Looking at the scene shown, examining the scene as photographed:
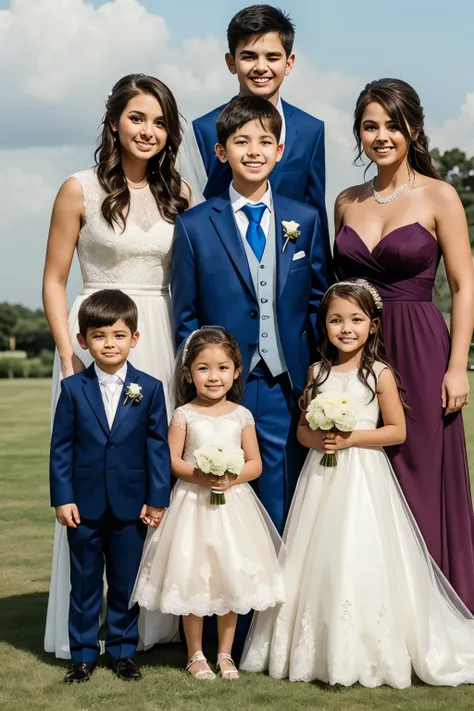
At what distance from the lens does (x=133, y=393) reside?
18.6 feet

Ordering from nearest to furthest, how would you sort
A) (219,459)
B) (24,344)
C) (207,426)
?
1. (219,459)
2. (207,426)
3. (24,344)

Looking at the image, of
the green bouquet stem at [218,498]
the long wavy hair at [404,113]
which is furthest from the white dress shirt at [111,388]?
the long wavy hair at [404,113]

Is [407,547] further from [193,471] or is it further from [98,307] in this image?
[98,307]

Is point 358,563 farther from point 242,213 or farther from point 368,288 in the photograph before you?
point 242,213

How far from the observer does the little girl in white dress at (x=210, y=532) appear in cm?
563

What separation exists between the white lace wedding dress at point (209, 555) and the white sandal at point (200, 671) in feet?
1.01

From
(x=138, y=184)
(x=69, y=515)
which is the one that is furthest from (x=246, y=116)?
(x=69, y=515)

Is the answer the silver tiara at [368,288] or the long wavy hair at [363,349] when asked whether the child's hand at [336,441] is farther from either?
the silver tiara at [368,288]

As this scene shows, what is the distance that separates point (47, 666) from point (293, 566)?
62.7 inches

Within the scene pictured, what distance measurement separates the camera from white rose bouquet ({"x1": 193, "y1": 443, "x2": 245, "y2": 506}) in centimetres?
550

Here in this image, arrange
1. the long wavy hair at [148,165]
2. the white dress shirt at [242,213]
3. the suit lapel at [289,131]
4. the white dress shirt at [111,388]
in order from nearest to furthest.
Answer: the white dress shirt at [111,388]
the white dress shirt at [242,213]
the long wavy hair at [148,165]
the suit lapel at [289,131]

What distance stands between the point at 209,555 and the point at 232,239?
5.86 ft

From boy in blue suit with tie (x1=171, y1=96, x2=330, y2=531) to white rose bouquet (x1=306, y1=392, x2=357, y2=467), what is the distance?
38 cm

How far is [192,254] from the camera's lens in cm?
602
